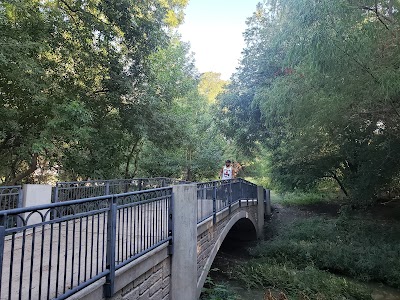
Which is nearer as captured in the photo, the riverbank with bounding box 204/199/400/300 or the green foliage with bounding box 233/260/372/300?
the green foliage with bounding box 233/260/372/300

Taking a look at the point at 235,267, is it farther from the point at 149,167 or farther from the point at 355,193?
the point at 149,167

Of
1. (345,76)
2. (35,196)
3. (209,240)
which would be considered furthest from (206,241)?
(345,76)

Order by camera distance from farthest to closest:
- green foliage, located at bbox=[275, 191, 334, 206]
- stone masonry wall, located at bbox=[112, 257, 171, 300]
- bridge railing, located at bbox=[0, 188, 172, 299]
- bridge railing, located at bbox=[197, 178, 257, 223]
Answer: green foliage, located at bbox=[275, 191, 334, 206] → bridge railing, located at bbox=[197, 178, 257, 223] → stone masonry wall, located at bbox=[112, 257, 171, 300] → bridge railing, located at bbox=[0, 188, 172, 299]

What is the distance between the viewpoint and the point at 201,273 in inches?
239

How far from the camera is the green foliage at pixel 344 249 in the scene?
9773 mm

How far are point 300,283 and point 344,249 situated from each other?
3434 mm

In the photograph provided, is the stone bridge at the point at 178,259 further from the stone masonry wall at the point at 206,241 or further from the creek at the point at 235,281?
the creek at the point at 235,281

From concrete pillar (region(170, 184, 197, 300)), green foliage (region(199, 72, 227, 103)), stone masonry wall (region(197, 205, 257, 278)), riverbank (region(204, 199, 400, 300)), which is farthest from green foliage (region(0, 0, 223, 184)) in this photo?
green foliage (region(199, 72, 227, 103))

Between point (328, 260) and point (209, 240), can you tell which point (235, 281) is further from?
point (209, 240)

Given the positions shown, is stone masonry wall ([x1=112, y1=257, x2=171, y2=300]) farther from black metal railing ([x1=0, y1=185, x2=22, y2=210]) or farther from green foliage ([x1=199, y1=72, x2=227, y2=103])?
green foliage ([x1=199, y1=72, x2=227, y2=103])

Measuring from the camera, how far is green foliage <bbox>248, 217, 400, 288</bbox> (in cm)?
977

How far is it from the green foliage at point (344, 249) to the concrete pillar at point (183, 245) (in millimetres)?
6811

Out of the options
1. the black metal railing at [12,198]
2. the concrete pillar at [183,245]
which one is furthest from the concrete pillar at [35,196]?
the concrete pillar at [183,245]

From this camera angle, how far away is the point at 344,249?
10.9m
